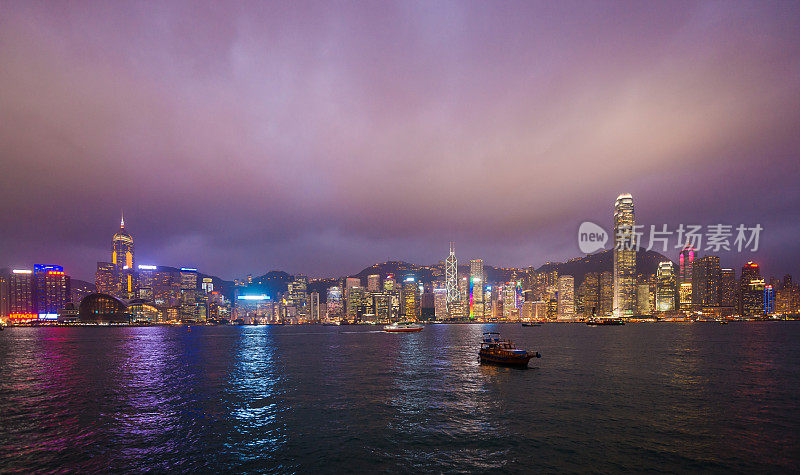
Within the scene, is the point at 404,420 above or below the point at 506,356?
above

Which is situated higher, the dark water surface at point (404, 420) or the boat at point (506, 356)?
the dark water surface at point (404, 420)

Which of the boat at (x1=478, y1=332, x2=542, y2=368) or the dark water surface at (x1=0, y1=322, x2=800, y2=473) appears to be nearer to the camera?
the dark water surface at (x1=0, y1=322, x2=800, y2=473)

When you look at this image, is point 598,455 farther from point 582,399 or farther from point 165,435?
point 165,435

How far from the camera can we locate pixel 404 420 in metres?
35.0

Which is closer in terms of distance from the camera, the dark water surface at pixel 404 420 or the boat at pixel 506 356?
the dark water surface at pixel 404 420

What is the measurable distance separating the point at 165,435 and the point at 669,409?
155ft

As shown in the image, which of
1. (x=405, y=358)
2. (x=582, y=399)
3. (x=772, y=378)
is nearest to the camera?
(x=582, y=399)

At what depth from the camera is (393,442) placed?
2956 cm

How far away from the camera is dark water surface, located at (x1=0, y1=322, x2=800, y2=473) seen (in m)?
26.2

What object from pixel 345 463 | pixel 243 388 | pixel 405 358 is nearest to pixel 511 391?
pixel 345 463

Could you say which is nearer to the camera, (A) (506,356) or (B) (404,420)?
(B) (404,420)

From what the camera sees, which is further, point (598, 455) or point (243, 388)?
point (243, 388)

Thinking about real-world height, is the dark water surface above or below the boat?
above

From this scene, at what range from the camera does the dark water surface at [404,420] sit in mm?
26172
